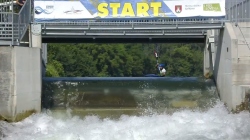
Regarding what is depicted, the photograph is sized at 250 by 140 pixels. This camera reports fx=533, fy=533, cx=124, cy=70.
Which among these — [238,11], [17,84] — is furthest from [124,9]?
[17,84]

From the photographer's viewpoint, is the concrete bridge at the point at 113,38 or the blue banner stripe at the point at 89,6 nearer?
the concrete bridge at the point at 113,38

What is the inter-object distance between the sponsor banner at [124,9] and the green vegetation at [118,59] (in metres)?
43.0

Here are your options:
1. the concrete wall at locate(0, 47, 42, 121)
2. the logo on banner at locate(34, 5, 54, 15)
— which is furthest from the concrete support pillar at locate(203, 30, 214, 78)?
the concrete wall at locate(0, 47, 42, 121)

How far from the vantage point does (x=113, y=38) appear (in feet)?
85.3

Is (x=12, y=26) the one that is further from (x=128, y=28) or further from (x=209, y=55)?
(x=209, y=55)

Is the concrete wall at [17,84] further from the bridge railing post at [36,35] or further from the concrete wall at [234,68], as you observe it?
the concrete wall at [234,68]

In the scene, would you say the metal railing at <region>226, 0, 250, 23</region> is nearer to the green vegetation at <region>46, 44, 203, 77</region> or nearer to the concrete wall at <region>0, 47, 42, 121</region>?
the concrete wall at <region>0, 47, 42, 121</region>

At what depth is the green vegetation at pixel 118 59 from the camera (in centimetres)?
7775

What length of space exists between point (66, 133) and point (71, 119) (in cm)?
349

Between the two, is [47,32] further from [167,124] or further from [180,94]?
[167,124]

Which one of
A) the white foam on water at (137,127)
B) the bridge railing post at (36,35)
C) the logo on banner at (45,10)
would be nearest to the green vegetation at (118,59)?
the logo on banner at (45,10)

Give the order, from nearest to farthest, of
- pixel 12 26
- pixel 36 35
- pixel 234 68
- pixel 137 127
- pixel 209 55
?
pixel 137 127 < pixel 12 26 < pixel 234 68 < pixel 36 35 < pixel 209 55

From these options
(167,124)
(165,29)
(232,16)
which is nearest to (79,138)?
(167,124)

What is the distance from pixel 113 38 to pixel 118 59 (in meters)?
59.6
